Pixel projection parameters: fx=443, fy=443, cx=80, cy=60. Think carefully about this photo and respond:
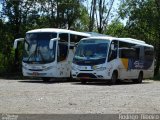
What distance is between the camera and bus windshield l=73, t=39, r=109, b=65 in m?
25.8

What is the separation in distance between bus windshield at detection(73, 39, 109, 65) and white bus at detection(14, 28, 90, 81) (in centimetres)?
199

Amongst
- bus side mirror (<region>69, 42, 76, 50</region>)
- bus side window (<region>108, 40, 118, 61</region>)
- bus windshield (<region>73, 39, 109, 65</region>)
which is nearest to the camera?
bus windshield (<region>73, 39, 109, 65</region>)

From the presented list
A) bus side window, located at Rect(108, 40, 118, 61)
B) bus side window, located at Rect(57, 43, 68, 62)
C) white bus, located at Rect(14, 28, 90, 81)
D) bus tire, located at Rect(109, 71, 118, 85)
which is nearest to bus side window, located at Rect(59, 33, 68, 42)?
white bus, located at Rect(14, 28, 90, 81)

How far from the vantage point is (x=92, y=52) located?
26.0 meters

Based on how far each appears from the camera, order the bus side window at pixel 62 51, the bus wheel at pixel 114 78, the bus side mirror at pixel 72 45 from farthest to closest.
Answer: the bus side mirror at pixel 72 45 < the bus side window at pixel 62 51 < the bus wheel at pixel 114 78

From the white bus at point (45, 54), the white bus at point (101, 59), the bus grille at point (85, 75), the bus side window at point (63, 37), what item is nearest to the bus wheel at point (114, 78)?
the white bus at point (101, 59)

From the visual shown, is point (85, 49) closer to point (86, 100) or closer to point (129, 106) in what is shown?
point (86, 100)

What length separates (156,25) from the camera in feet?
149

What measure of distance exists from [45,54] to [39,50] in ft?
1.50

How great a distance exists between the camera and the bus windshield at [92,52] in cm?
2580

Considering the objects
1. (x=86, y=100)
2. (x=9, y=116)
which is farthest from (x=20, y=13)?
(x=9, y=116)

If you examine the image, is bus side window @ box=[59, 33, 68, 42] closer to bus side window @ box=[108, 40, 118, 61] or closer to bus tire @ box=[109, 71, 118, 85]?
bus side window @ box=[108, 40, 118, 61]

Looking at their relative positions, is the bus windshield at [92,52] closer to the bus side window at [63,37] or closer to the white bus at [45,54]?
the white bus at [45,54]

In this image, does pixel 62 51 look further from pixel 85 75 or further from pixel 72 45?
pixel 85 75
